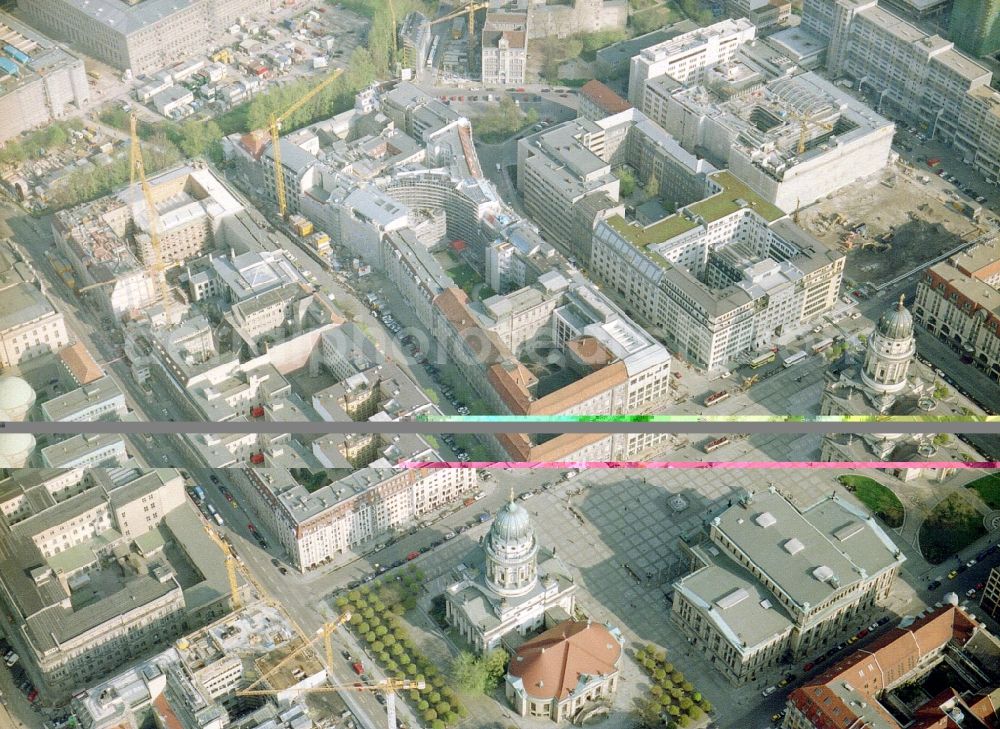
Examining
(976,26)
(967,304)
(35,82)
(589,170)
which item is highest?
(35,82)

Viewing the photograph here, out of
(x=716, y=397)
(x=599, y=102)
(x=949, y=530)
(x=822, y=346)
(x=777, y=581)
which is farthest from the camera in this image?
(x=599, y=102)

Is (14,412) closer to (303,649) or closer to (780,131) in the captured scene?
(303,649)

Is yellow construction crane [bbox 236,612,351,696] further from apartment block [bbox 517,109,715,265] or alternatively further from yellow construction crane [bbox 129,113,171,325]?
apartment block [bbox 517,109,715,265]

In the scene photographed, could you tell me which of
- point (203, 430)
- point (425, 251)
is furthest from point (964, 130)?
point (203, 430)

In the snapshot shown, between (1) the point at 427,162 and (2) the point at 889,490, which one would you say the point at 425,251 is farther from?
(2) the point at 889,490

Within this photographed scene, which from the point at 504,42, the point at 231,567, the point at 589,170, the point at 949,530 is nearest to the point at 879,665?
the point at 949,530

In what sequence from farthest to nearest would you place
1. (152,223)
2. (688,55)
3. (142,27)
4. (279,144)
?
1. (688,55)
2. (142,27)
3. (279,144)
4. (152,223)
